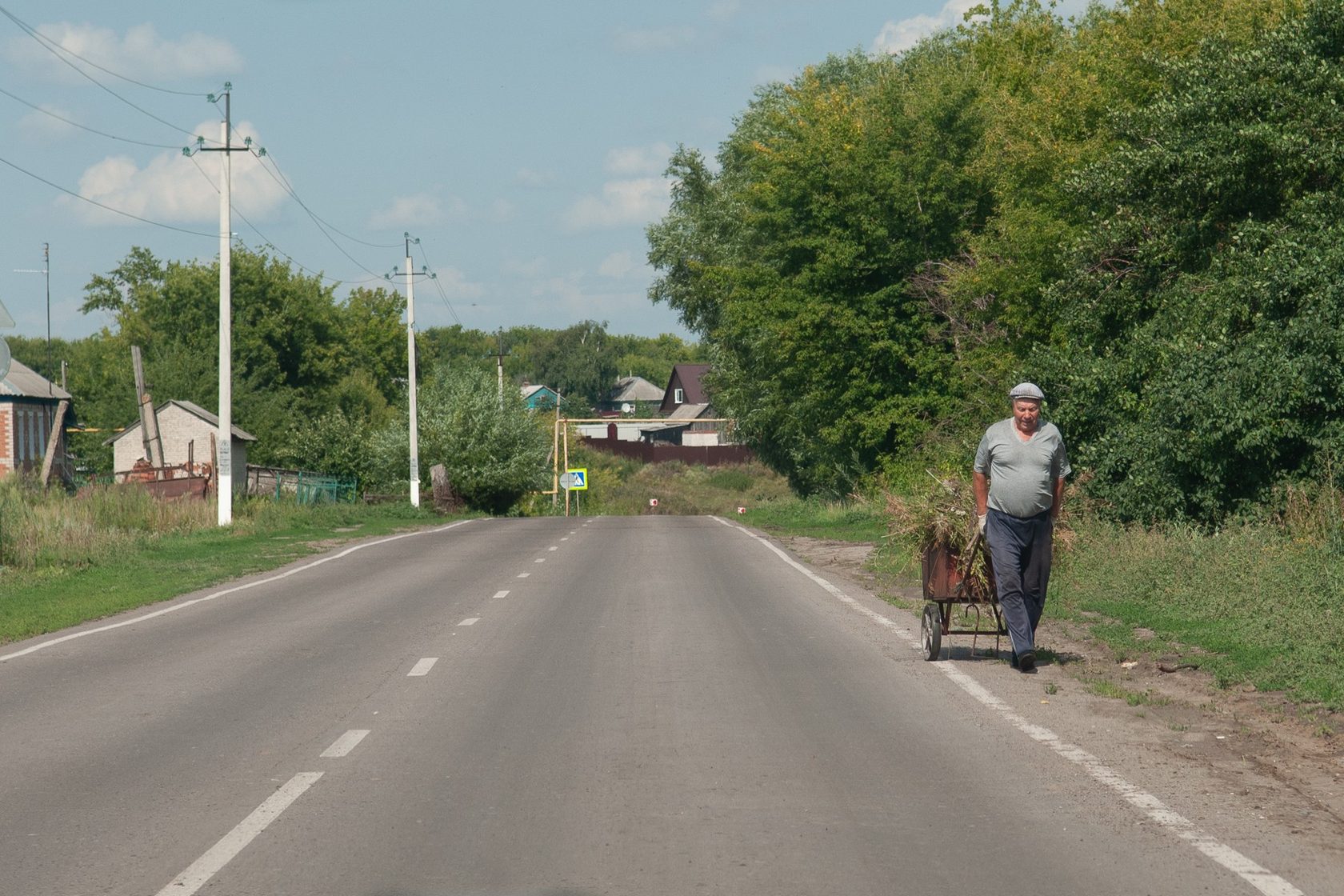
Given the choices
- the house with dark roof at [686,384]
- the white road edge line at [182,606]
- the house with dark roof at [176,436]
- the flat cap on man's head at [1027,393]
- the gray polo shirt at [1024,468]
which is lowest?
the white road edge line at [182,606]

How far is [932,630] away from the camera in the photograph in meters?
11.6

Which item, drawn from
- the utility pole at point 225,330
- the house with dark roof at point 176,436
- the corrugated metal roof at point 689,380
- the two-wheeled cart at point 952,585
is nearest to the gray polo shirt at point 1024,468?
the two-wheeled cart at point 952,585

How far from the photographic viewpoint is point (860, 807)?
6.78m

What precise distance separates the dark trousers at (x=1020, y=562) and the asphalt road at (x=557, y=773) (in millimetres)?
456

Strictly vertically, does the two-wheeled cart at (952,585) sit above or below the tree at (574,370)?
below

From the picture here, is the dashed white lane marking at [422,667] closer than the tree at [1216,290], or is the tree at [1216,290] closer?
the dashed white lane marking at [422,667]

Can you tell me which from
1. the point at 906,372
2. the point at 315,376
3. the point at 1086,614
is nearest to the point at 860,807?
the point at 1086,614

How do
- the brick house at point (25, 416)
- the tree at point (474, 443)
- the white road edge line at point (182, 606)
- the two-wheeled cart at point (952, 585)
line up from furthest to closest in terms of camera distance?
the brick house at point (25, 416)
the tree at point (474, 443)
the white road edge line at point (182, 606)
the two-wheeled cart at point (952, 585)

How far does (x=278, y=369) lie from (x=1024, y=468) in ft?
272

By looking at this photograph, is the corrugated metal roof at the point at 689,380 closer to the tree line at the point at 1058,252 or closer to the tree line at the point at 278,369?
the tree line at the point at 278,369

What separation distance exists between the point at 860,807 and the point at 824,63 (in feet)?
A: 173

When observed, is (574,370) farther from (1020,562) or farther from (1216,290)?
(1020,562)

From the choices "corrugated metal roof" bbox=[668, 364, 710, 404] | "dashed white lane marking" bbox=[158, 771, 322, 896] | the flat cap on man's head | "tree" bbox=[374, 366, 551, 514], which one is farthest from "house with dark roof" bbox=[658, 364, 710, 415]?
"dashed white lane marking" bbox=[158, 771, 322, 896]

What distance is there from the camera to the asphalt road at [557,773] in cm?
576
